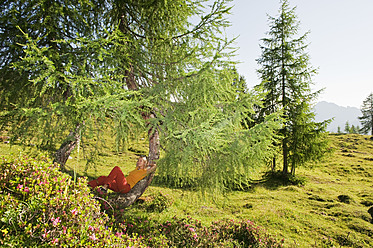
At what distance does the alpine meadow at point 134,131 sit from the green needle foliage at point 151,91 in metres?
0.04

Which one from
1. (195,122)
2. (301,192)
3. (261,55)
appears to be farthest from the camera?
(261,55)

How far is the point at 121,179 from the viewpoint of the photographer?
24.2ft

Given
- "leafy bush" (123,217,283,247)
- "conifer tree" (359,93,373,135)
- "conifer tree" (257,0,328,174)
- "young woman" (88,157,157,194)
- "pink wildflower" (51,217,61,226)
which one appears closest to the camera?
"pink wildflower" (51,217,61,226)

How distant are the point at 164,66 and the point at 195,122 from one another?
88.1 inches

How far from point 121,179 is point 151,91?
11.9 feet

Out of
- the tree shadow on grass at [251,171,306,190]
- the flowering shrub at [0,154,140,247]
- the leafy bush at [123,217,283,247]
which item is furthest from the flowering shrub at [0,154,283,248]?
the tree shadow on grass at [251,171,306,190]

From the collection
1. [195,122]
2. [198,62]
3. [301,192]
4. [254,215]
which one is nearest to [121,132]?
[195,122]

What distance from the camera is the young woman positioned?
7324 millimetres

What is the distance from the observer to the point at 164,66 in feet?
22.1

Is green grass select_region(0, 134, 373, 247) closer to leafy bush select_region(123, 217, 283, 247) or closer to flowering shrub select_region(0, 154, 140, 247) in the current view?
flowering shrub select_region(0, 154, 140, 247)

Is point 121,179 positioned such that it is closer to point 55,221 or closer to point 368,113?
point 55,221

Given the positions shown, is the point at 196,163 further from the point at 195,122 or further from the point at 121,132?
the point at 121,132

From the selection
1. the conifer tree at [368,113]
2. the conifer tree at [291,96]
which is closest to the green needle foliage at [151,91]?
the conifer tree at [291,96]

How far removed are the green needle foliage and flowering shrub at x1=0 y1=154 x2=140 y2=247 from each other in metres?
1.15
